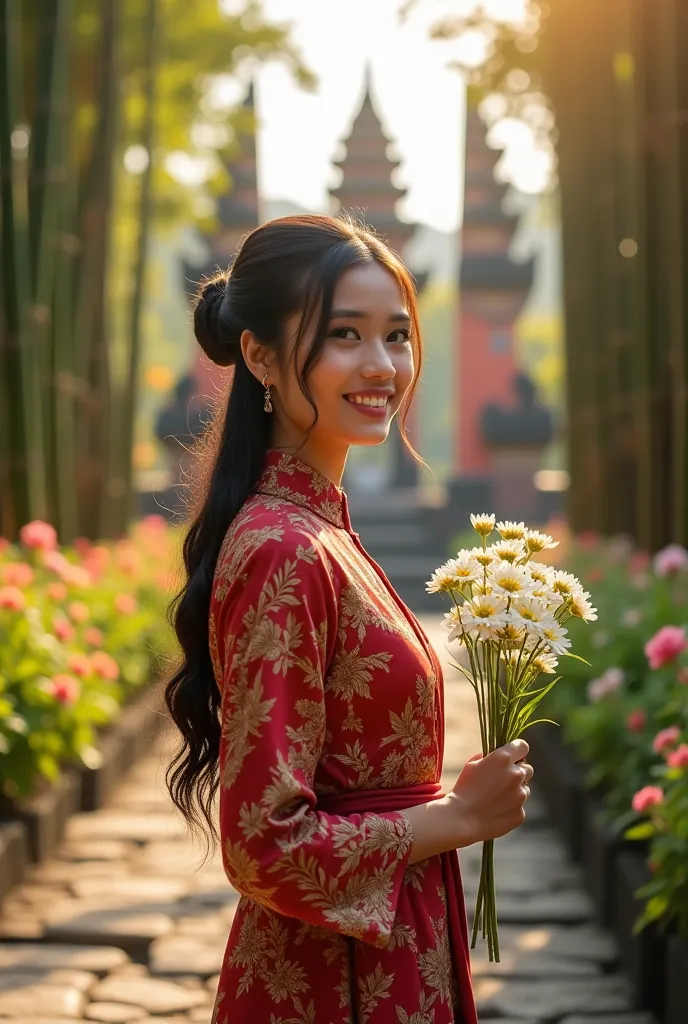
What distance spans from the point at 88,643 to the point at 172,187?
781 cm

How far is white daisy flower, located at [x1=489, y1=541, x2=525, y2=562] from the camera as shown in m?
1.49

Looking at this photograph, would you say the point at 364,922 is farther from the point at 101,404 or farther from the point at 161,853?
the point at 101,404

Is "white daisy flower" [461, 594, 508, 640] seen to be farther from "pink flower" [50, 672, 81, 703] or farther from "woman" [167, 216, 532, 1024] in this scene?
"pink flower" [50, 672, 81, 703]

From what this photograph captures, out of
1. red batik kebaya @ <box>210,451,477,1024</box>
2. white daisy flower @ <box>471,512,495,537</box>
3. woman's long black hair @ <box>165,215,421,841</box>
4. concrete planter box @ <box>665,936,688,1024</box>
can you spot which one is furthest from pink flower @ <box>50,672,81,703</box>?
white daisy flower @ <box>471,512,495,537</box>

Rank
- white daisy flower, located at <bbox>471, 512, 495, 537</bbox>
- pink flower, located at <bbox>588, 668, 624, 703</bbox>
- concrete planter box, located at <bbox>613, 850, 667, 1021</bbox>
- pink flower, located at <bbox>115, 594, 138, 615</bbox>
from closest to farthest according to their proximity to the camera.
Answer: white daisy flower, located at <bbox>471, 512, 495, 537</bbox> → concrete planter box, located at <bbox>613, 850, 667, 1021</bbox> → pink flower, located at <bbox>588, 668, 624, 703</bbox> → pink flower, located at <bbox>115, 594, 138, 615</bbox>

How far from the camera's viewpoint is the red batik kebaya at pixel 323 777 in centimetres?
130

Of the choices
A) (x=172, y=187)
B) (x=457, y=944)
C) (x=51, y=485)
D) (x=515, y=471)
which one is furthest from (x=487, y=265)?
(x=457, y=944)

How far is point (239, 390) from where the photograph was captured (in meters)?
1.57

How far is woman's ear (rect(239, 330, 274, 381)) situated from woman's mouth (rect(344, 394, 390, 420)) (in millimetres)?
101

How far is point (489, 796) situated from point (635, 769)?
7.91 ft

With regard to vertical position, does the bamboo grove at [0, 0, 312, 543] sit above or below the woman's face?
above

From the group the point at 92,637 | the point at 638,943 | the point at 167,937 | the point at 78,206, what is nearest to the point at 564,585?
the point at 638,943

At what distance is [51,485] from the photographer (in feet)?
20.7

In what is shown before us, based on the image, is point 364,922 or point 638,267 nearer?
point 364,922
